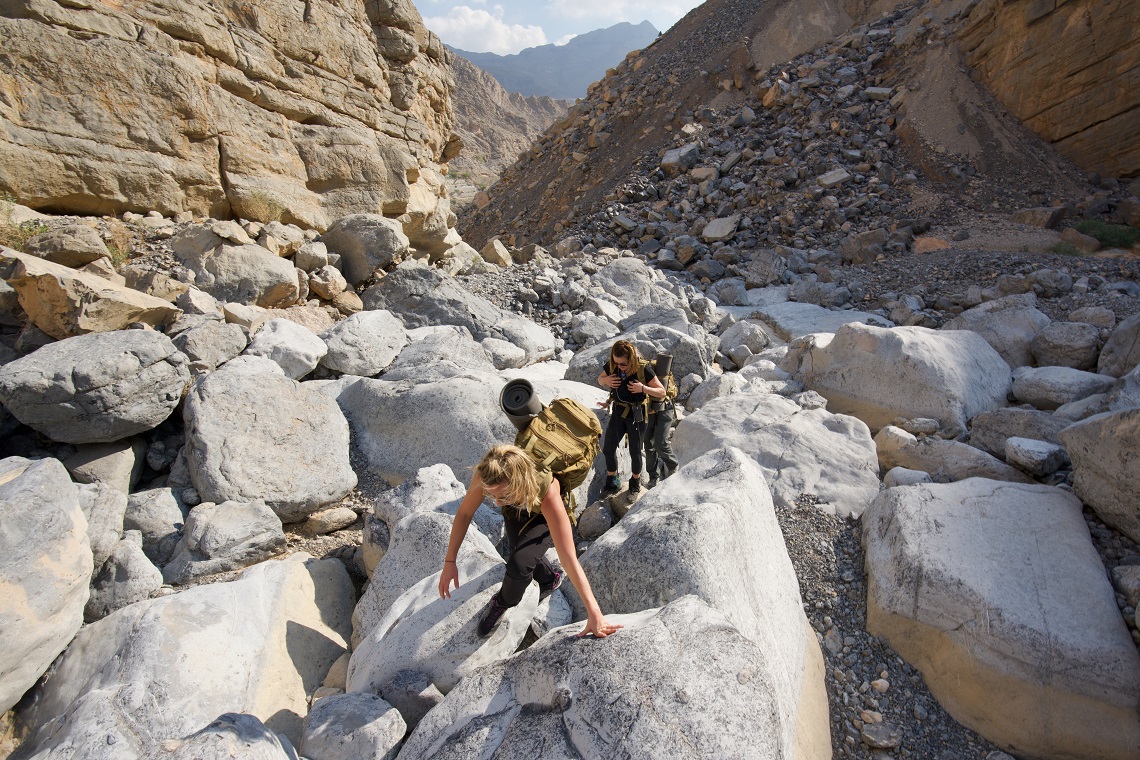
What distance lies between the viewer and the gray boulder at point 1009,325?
6285 mm

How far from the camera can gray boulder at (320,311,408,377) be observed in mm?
5496

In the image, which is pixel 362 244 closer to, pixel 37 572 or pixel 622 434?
pixel 622 434

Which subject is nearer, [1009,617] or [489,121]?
[1009,617]

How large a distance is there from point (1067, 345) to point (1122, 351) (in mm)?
588

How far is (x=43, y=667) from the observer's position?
2.82 metres

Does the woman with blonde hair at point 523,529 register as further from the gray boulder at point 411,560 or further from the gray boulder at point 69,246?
the gray boulder at point 69,246

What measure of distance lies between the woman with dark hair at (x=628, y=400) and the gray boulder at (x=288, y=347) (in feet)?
8.65

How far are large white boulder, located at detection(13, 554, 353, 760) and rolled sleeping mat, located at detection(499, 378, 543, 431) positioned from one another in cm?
160

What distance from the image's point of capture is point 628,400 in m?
4.16

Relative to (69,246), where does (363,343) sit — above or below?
below

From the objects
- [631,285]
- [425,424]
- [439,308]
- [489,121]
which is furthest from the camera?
[489,121]

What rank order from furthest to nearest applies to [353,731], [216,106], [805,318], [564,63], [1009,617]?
1. [564,63]
2. [805,318]
3. [216,106]
4. [1009,617]
5. [353,731]

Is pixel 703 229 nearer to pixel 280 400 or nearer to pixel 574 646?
pixel 280 400

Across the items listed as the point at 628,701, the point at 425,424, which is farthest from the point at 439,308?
the point at 628,701
